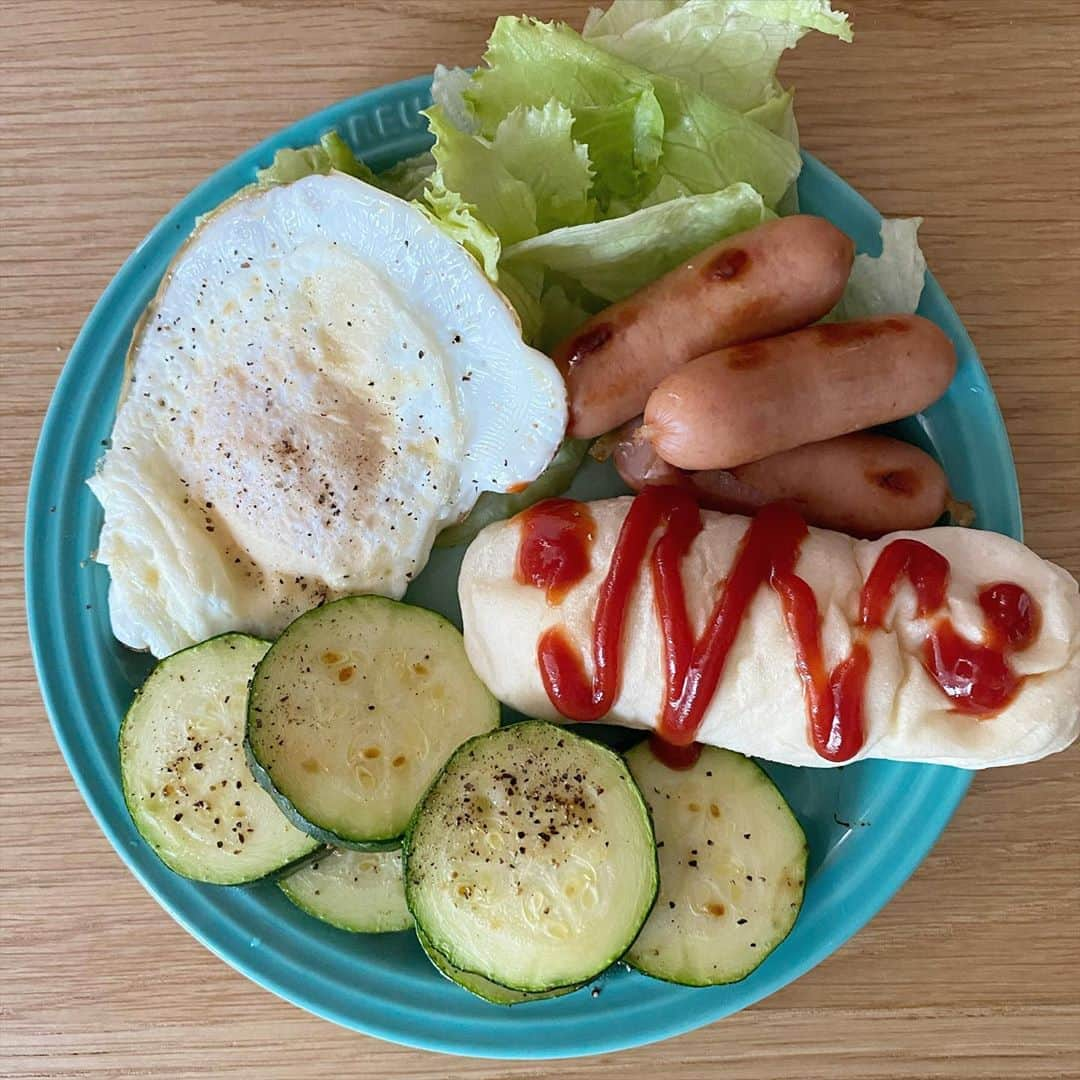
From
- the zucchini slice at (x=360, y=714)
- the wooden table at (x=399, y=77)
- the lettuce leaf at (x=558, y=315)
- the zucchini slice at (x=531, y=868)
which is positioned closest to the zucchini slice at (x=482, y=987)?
the zucchini slice at (x=531, y=868)

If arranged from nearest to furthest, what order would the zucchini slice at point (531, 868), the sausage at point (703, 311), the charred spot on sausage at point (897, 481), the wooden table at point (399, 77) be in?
the zucchini slice at point (531, 868) → the sausage at point (703, 311) → the charred spot on sausage at point (897, 481) → the wooden table at point (399, 77)

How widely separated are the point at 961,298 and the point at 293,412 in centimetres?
163

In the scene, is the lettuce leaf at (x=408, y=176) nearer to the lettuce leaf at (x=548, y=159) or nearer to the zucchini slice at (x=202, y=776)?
the lettuce leaf at (x=548, y=159)

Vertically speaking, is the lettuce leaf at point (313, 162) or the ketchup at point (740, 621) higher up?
the lettuce leaf at point (313, 162)

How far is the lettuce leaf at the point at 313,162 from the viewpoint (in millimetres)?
Answer: 2096

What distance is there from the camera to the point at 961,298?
2.37 m

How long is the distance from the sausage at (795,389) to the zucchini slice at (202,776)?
40.1 inches

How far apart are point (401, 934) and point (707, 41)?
2.12 metres

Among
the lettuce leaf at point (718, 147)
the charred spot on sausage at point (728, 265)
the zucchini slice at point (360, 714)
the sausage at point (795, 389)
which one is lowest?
the zucchini slice at point (360, 714)

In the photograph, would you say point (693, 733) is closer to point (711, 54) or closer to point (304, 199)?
point (304, 199)

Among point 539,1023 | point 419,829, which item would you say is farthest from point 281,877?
point 539,1023

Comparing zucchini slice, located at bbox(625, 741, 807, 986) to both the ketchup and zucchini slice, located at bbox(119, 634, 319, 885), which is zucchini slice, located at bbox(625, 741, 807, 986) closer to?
the ketchup

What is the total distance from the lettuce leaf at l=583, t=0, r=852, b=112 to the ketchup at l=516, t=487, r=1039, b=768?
975 millimetres

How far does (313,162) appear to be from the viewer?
212 centimetres
